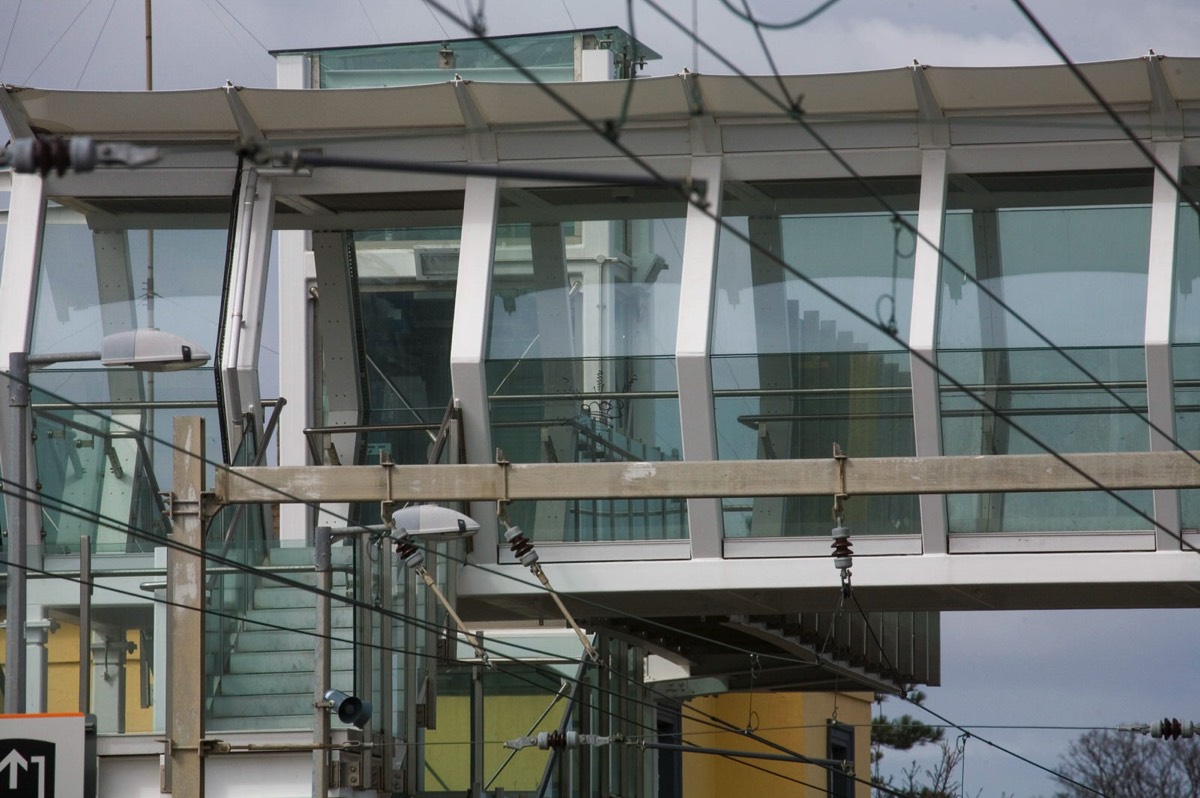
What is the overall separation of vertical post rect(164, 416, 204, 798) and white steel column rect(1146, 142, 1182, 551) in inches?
298

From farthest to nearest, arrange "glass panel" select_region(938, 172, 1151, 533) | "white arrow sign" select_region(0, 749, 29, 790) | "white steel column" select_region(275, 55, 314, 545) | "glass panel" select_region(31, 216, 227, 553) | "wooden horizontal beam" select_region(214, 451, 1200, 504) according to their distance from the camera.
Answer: "white steel column" select_region(275, 55, 314, 545) → "glass panel" select_region(31, 216, 227, 553) → "glass panel" select_region(938, 172, 1151, 533) → "wooden horizontal beam" select_region(214, 451, 1200, 504) → "white arrow sign" select_region(0, 749, 29, 790)

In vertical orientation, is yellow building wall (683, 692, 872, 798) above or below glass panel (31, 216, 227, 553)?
below

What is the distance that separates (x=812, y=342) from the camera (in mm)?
15852

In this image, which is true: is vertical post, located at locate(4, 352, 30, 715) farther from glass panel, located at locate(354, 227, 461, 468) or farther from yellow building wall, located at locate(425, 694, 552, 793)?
glass panel, located at locate(354, 227, 461, 468)

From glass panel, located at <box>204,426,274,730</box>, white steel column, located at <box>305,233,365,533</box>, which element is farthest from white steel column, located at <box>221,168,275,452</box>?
glass panel, located at <box>204,426,274,730</box>

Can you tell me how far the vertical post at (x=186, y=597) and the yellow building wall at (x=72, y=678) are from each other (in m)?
0.95

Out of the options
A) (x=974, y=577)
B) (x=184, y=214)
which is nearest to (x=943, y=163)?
(x=974, y=577)

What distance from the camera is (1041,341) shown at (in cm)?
1555

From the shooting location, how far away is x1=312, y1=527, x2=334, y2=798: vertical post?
1174 centimetres

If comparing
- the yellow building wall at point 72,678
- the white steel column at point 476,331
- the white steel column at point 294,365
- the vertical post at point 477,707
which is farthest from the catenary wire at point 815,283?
the white steel column at point 294,365

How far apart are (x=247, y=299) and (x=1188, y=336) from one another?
763 centimetres

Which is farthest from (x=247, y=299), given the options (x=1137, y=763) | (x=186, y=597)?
(x=1137, y=763)

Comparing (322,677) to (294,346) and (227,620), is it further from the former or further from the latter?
Answer: (294,346)

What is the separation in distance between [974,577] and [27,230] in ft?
27.3
